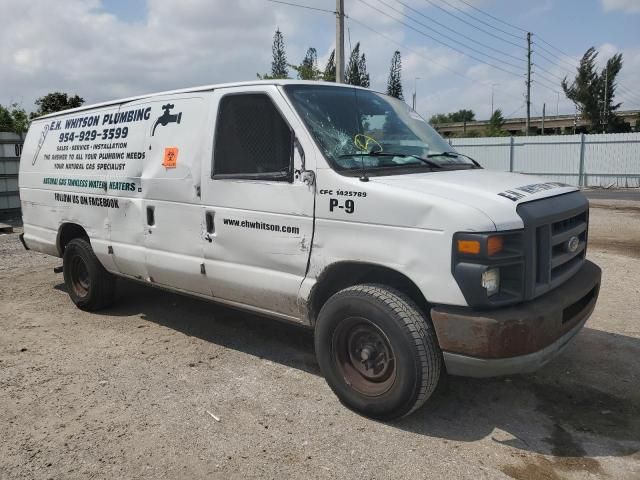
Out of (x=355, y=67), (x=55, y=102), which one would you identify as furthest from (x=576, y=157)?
(x=55, y=102)

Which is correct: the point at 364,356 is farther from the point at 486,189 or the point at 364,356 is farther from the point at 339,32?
the point at 339,32

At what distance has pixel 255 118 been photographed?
161 inches

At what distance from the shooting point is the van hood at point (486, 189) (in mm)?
3076

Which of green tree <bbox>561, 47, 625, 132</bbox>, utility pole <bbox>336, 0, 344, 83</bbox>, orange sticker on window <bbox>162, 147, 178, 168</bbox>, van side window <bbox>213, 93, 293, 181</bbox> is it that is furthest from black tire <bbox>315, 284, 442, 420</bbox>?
green tree <bbox>561, 47, 625, 132</bbox>

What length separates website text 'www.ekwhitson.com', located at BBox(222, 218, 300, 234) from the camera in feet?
12.5

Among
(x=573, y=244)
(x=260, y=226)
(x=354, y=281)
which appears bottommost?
(x=354, y=281)

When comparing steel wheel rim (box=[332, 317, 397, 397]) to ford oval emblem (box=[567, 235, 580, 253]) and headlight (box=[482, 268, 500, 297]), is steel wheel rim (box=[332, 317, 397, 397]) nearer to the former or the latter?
headlight (box=[482, 268, 500, 297])

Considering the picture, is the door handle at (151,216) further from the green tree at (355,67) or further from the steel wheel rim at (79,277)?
the green tree at (355,67)

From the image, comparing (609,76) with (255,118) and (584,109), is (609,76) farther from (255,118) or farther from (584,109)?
(255,118)

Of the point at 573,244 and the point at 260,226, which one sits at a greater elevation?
the point at 260,226

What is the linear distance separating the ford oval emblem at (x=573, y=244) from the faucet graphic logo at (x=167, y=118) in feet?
10.3

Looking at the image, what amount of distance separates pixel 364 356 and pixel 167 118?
266 centimetres

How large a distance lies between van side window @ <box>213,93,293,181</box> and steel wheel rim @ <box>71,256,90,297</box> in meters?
2.58

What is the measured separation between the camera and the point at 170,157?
4609 millimetres
